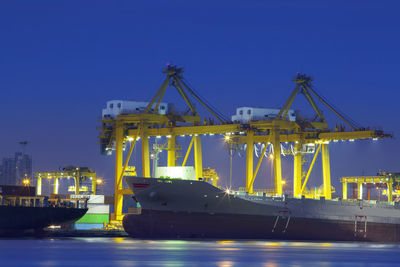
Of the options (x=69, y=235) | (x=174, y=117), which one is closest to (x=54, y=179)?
(x=174, y=117)

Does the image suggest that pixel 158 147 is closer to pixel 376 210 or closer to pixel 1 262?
pixel 376 210

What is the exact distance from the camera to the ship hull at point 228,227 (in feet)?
166

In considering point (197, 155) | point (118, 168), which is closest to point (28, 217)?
point (118, 168)

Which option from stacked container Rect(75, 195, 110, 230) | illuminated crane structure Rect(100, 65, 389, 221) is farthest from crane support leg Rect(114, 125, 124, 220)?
stacked container Rect(75, 195, 110, 230)

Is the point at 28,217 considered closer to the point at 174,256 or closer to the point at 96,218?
the point at 174,256

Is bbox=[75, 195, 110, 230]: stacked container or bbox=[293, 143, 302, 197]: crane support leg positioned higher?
bbox=[293, 143, 302, 197]: crane support leg

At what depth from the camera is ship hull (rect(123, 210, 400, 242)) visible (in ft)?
166

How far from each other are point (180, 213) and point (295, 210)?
1031cm

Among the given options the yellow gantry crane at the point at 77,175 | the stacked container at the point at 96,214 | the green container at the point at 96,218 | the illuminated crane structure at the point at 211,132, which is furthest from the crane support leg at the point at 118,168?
the yellow gantry crane at the point at 77,175

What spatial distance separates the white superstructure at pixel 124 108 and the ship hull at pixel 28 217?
1288 cm

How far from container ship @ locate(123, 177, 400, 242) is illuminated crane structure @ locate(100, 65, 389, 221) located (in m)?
6.92

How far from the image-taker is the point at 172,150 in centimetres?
6612

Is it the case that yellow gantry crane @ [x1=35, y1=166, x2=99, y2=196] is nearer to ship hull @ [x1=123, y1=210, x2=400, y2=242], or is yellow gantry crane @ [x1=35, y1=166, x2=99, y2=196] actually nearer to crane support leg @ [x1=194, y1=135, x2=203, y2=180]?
crane support leg @ [x1=194, y1=135, x2=203, y2=180]

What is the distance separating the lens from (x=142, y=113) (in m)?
62.5
